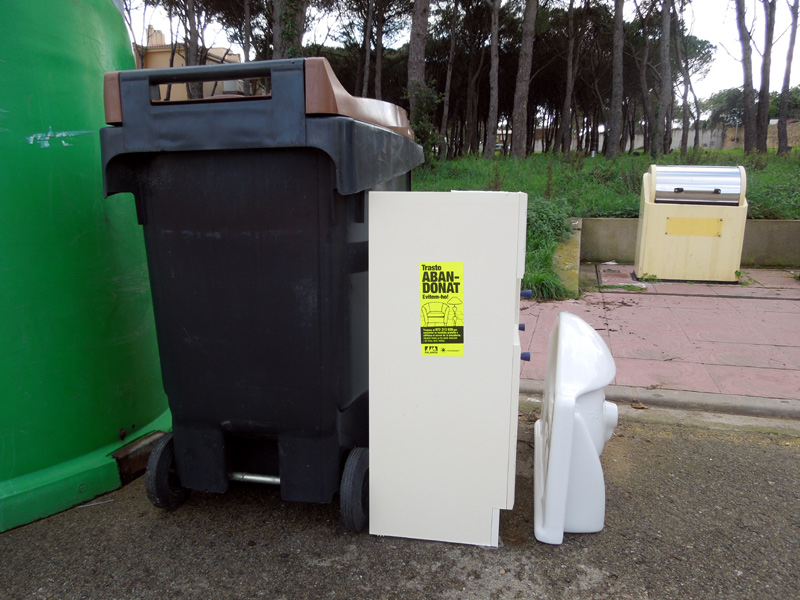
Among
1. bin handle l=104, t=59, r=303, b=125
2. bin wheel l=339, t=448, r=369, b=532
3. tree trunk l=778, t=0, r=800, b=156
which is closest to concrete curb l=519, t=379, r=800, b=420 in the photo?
bin wheel l=339, t=448, r=369, b=532

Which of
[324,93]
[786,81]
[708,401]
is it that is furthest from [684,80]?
[324,93]

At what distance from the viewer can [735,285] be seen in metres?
6.48

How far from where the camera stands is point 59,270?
2.28 meters

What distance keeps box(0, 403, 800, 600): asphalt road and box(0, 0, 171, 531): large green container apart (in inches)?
8.3

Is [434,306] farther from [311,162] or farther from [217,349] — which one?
[217,349]

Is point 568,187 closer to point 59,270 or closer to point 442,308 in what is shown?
point 442,308

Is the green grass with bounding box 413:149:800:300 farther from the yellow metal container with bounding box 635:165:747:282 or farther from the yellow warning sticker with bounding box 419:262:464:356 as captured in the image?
the yellow warning sticker with bounding box 419:262:464:356

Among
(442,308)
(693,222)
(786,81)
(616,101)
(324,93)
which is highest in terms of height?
(786,81)

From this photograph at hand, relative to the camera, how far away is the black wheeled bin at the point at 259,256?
5.78 feet

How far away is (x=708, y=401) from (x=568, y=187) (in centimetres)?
681

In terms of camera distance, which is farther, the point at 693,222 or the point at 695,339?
the point at 693,222

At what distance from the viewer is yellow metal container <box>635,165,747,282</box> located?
246 inches

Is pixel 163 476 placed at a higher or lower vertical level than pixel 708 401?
higher

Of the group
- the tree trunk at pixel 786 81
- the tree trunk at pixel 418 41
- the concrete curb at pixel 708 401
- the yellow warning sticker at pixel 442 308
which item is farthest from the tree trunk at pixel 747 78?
the yellow warning sticker at pixel 442 308
